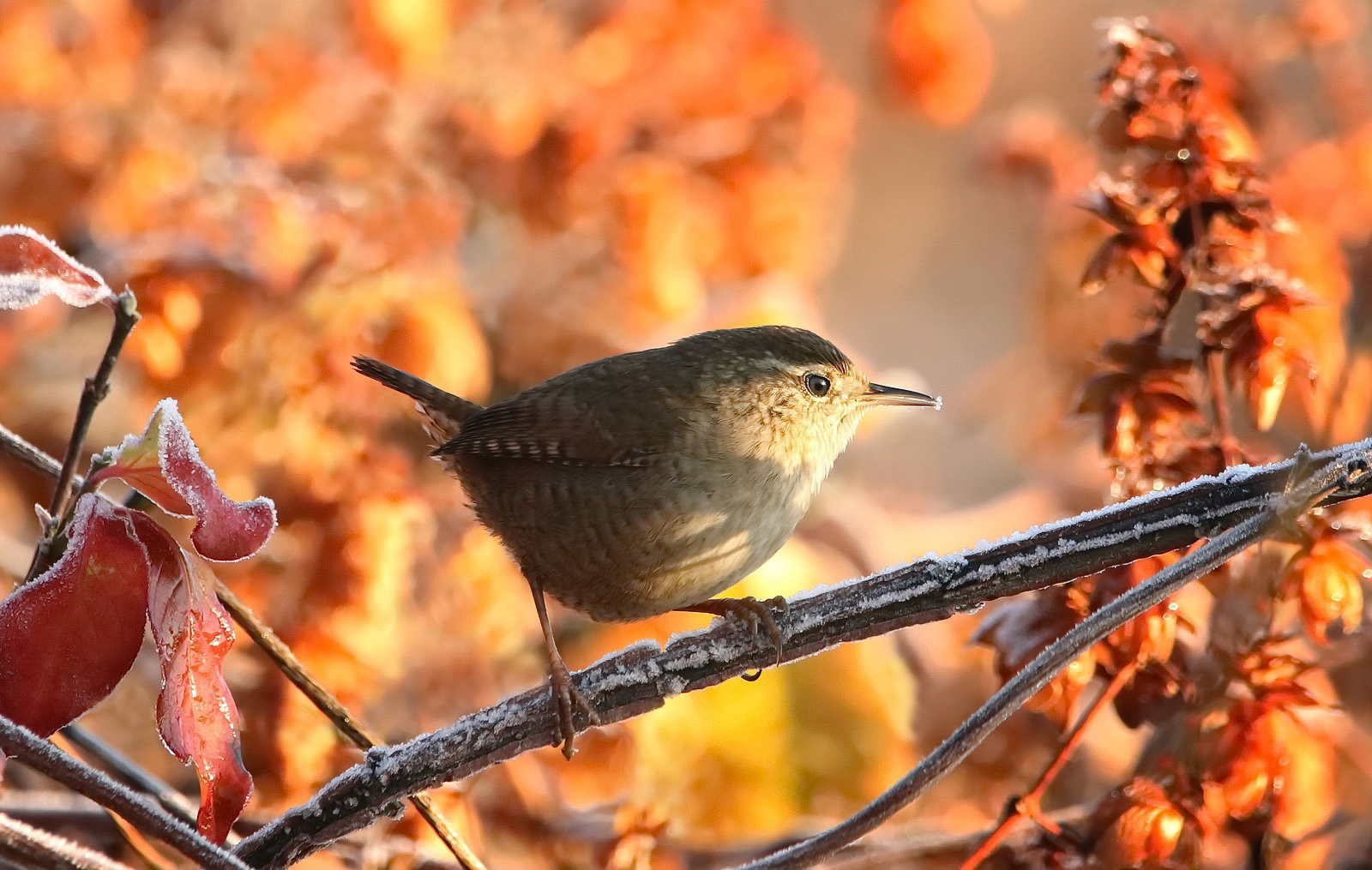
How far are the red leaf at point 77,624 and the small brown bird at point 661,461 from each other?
31.2 inches

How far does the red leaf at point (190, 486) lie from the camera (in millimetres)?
1035

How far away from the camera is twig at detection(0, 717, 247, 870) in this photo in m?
1.02

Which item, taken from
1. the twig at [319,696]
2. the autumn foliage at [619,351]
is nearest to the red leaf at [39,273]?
the autumn foliage at [619,351]

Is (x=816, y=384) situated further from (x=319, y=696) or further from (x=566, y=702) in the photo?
(x=319, y=696)

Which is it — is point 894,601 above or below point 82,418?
below

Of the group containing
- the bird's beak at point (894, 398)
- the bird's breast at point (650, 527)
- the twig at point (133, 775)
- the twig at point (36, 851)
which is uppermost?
the bird's beak at point (894, 398)

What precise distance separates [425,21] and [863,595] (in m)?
2.24

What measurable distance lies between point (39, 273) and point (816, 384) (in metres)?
1.45

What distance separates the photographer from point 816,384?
2291 mm

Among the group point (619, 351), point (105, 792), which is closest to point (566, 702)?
point (105, 792)

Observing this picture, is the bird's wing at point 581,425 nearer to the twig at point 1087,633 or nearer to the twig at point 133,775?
the twig at point 133,775

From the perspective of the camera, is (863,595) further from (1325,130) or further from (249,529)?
(1325,130)

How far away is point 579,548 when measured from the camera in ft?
6.73

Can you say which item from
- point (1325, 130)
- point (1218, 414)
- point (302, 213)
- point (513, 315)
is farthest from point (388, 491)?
point (1325, 130)
